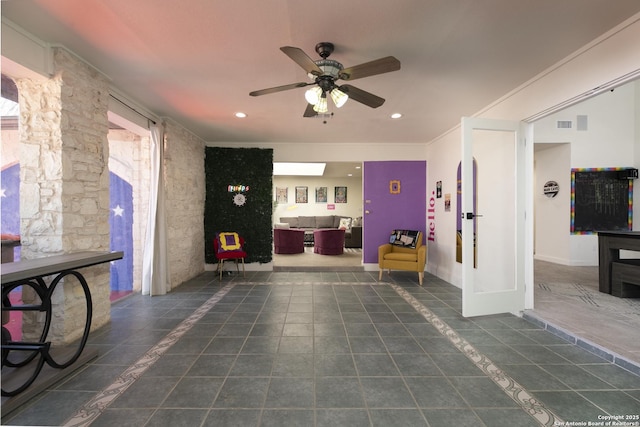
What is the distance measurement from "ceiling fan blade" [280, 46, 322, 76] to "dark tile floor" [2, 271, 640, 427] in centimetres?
222

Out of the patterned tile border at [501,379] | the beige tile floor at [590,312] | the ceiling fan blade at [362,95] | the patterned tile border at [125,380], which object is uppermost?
the ceiling fan blade at [362,95]

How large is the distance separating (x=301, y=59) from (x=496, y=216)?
3.04 meters

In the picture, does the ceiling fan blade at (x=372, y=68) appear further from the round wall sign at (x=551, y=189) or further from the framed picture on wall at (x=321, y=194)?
the framed picture on wall at (x=321, y=194)

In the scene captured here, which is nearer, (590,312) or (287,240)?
(590,312)

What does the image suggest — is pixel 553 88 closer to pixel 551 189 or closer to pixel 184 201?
pixel 551 189

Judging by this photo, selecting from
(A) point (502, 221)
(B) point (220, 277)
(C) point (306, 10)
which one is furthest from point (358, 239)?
(C) point (306, 10)

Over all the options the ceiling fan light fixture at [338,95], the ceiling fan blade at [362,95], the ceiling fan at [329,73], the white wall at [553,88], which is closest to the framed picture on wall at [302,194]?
the white wall at [553,88]

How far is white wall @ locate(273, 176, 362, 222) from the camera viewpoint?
1010cm

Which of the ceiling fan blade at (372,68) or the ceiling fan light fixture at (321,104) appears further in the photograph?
the ceiling fan light fixture at (321,104)

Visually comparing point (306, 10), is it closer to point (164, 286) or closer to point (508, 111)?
point (508, 111)

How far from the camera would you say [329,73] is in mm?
2229

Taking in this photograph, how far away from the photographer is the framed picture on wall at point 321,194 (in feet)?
33.4

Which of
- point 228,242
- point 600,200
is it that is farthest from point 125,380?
point 600,200

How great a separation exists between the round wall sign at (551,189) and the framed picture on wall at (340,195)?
574 cm
